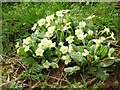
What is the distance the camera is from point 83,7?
136 inches

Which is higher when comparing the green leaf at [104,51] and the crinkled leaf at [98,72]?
the green leaf at [104,51]

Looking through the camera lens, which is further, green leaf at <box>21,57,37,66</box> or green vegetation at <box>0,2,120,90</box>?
green leaf at <box>21,57,37,66</box>

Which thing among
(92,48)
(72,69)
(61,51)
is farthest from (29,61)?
(92,48)

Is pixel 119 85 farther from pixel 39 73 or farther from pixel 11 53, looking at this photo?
pixel 11 53

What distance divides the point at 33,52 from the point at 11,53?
11.9 inches

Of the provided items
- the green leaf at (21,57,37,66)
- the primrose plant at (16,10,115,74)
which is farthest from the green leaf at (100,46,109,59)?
the green leaf at (21,57,37,66)

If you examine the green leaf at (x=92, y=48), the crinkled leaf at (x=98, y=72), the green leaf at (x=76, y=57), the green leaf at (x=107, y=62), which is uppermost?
the green leaf at (x=92, y=48)

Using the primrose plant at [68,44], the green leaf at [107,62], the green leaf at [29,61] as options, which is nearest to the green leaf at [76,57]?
the primrose plant at [68,44]

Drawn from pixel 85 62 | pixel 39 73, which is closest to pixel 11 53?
pixel 39 73

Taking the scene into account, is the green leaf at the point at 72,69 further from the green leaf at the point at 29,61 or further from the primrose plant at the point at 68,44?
the green leaf at the point at 29,61

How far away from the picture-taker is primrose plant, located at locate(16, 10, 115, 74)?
260 centimetres

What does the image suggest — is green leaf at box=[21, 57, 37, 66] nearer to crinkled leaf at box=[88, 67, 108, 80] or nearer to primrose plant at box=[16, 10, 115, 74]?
primrose plant at box=[16, 10, 115, 74]

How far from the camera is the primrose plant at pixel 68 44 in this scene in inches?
102

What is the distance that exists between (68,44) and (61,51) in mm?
158
